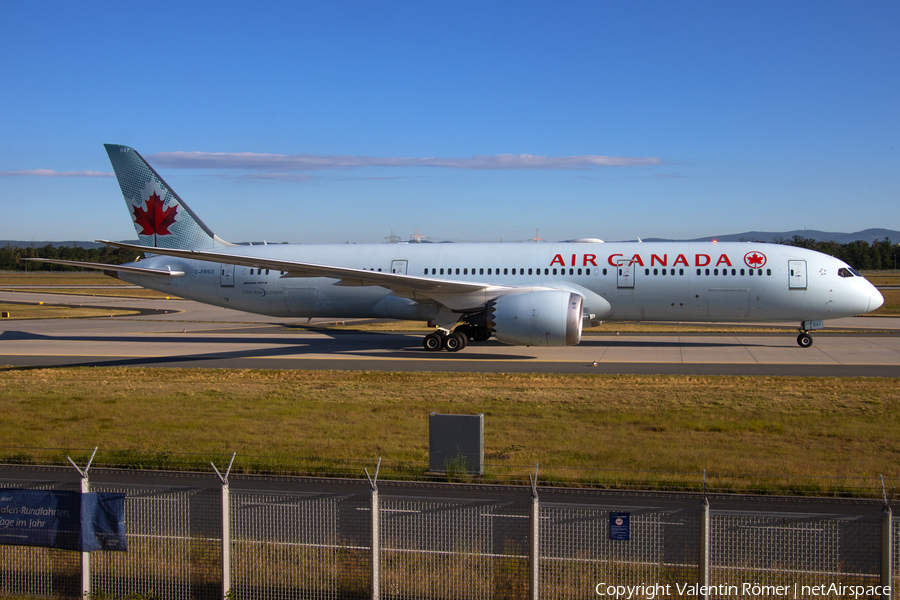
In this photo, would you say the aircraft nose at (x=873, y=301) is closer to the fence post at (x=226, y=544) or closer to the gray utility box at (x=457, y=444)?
the gray utility box at (x=457, y=444)

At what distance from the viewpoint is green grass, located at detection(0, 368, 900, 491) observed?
1205 centimetres

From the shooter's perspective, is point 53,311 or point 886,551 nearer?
point 886,551

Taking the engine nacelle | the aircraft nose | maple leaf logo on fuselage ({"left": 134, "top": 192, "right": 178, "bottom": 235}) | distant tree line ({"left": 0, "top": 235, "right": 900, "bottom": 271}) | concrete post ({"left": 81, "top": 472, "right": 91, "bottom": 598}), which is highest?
distant tree line ({"left": 0, "top": 235, "right": 900, "bottom": 271})

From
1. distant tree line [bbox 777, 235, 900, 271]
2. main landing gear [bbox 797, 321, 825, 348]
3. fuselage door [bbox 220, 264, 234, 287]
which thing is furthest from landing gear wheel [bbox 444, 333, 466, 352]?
distant tree line [bbox 777, 235, 900, 271]

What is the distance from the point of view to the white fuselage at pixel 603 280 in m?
26.5

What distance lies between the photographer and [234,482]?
1151 cm

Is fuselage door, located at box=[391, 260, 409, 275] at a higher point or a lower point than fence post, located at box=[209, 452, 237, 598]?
higher

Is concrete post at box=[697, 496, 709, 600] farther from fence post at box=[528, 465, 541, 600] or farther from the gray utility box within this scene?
the gray utility box

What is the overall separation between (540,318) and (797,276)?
10.1 m

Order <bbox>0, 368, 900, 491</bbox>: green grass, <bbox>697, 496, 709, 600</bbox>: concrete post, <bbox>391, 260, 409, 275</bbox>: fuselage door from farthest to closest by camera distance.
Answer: <bbox>391, 260, 409, 275</bbox>: fuselage door, <bbox>0, 368, 900, 491</bbox>: green grass, <bbox>697, 496, 709, 600</bbox>: concrete post

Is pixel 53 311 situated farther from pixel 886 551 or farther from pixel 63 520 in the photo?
pixel 886 551

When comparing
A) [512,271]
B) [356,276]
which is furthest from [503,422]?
[512,271]

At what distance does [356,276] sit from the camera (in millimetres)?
25703

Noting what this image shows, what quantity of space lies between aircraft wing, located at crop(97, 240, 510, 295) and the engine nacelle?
2042 mm
